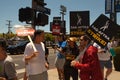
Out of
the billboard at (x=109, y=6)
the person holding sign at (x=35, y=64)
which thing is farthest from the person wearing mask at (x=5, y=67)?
the billboard at (x=109, y=6)

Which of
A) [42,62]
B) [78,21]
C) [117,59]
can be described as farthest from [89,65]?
[117,59]

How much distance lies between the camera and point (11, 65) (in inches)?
236

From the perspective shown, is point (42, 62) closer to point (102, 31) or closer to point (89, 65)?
point (89, 65)

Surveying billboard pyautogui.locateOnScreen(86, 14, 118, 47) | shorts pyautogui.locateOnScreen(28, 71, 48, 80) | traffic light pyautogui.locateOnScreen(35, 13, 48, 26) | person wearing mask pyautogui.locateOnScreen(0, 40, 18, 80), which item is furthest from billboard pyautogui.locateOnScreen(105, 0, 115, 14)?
person wearing mask pyautogui.locateOnScreen(0, 40, 18, 80)

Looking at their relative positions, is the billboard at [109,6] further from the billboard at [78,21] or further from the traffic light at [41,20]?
the traffic light at [41,20]

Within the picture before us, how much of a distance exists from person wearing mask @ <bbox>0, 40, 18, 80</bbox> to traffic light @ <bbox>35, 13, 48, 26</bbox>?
6.37 meters

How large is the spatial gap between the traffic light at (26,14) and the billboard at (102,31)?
4608mm

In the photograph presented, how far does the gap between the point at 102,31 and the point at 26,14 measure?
4915 mm

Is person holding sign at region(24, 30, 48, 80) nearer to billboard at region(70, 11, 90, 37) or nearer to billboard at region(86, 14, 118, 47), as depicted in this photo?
billboard at region(86, 14, 118, 47)

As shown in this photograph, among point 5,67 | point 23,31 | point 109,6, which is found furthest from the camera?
point 109,6

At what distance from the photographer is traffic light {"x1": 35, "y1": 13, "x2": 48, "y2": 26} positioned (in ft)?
40.7

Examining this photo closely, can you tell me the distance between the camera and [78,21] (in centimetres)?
1575

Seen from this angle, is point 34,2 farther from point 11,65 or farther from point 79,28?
point 11,65

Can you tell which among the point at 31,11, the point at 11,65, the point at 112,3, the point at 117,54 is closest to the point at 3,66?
the point at 11,65
